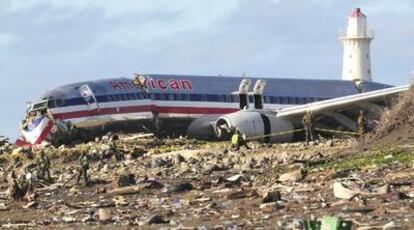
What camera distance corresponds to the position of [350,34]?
A: 2653 inches

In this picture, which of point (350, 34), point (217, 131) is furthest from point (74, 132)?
point (350, 34)

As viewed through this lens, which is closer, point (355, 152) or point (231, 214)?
point (231, 214)

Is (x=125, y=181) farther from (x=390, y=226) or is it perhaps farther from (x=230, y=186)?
(x=390, y=226)

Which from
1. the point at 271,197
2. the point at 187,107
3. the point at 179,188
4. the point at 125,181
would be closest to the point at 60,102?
the point at 187,107

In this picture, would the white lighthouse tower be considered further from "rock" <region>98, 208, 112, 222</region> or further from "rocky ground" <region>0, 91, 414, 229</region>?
"rock" <region>98, 208, 112, 222</region>

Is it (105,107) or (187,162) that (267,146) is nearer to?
(187,162)

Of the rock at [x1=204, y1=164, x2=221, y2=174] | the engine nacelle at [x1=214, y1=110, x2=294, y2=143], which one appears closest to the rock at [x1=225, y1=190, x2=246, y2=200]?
the rock at [x1=204, y1=164, x2=221, y2=174]

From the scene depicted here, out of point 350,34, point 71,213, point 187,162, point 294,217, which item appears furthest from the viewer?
point 350,34

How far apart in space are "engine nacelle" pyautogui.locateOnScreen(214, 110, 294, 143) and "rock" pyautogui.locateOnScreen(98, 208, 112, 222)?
19848 mm

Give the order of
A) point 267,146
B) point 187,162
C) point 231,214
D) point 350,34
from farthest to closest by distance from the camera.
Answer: point 350,34
point 267,146
point 187,162
point 231,214

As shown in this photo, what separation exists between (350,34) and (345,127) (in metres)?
23.9

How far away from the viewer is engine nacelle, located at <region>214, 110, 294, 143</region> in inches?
1549

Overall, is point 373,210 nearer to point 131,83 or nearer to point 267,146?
point 267,146

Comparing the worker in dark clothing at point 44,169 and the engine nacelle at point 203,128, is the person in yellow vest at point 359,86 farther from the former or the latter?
the worker in dark clothing at point 44,169
